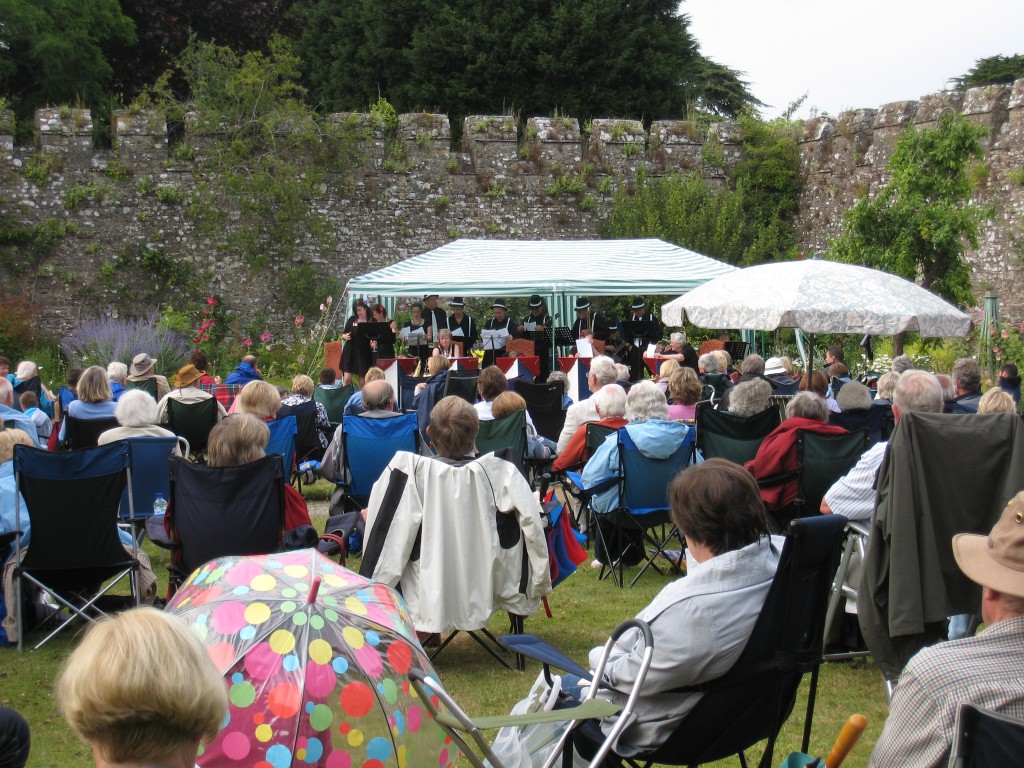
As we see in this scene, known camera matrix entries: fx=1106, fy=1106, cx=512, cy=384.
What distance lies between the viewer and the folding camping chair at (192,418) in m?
7.65

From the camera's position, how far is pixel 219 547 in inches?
178

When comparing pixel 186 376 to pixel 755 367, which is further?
pixel 755 367

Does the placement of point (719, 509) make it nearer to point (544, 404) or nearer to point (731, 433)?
point (731, 433)

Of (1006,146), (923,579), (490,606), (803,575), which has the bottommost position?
(490,606)

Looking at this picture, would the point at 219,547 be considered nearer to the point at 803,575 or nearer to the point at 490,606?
the point at 490,606

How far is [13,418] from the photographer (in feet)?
22.3

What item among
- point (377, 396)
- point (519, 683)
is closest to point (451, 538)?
point (519, 683)

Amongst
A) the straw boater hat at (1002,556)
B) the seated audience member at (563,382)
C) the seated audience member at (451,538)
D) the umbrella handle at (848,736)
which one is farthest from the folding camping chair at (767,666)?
the seated audience member at (563,382)

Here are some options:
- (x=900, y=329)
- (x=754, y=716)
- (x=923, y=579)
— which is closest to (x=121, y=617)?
(x=754, y=716)

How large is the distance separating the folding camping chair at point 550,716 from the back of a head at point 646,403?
3.58 metres

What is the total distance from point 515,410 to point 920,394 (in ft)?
8.67

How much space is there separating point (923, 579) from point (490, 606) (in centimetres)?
168

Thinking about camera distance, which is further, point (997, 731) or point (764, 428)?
point (764, 428)

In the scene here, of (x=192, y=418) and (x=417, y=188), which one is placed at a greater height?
(x=417, y=188)
